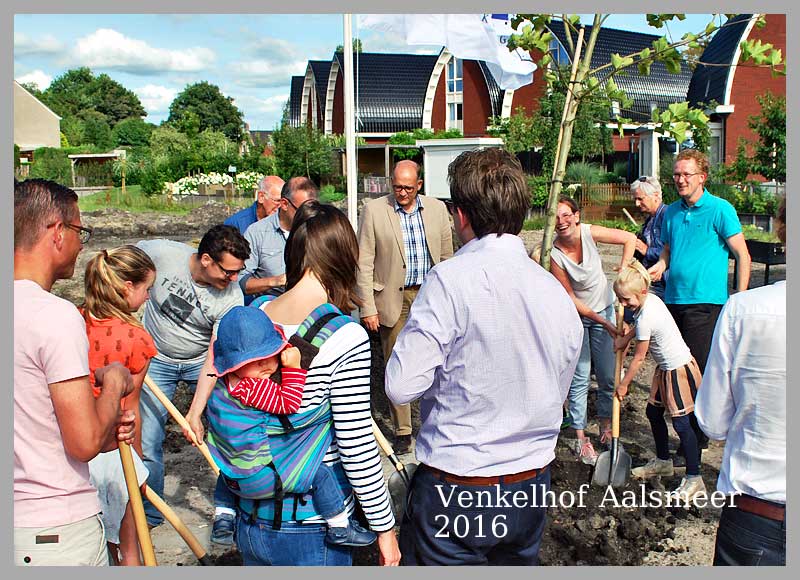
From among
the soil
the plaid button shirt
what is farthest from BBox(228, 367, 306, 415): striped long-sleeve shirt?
the plaid button shirt

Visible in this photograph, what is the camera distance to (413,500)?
2.47 metres

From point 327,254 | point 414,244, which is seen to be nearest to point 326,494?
point 327,254

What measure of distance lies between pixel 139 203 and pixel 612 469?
30.3m

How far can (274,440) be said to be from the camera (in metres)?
2.30

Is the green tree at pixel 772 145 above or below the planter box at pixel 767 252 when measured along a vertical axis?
above

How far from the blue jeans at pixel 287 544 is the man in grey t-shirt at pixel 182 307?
1873mm

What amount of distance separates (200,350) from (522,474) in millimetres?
2548

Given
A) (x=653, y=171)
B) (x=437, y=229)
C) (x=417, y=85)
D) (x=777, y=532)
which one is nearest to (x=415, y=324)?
(x=777, y=532)

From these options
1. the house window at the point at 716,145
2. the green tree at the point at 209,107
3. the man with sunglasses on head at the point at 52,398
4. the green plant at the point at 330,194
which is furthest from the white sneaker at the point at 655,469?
the green tree at the point at 209,107

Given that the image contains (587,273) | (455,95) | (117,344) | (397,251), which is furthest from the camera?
(455,95)

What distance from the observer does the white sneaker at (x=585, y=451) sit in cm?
511

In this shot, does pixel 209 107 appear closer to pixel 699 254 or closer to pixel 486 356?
pixel 699 254

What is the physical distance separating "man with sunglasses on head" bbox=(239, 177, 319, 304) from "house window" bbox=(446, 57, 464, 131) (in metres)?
36.7

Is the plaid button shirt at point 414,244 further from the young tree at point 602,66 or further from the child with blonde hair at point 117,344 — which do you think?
the child with blonde hair at point 117,344
